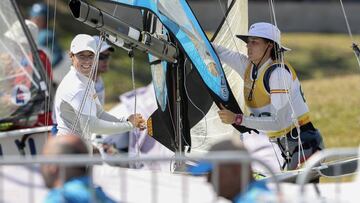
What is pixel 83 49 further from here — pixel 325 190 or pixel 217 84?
pixel 325 190

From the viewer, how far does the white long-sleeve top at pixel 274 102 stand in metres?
6.88

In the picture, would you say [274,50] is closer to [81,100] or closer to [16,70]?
[81,100]

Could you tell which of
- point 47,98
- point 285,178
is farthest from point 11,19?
point 285,178

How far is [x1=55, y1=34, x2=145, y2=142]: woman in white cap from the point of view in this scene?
675cm

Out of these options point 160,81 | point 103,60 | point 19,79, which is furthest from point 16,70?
point 160,81

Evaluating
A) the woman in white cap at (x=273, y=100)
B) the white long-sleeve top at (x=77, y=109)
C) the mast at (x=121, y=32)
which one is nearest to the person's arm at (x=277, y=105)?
the woman in white cap at (x=273, y=100)

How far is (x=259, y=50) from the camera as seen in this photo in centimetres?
707

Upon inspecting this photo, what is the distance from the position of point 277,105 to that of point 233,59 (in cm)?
62

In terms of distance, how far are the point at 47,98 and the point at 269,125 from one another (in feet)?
9.87

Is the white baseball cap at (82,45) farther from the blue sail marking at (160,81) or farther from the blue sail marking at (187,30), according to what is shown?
the blue sail marking at (160,81)

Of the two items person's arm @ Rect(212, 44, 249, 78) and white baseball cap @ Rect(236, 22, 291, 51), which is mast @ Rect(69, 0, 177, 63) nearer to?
person's arm @ Rect(212, 44, 249, 78)

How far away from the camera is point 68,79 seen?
685 centimetres

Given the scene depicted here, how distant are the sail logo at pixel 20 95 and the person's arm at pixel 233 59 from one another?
2.57m

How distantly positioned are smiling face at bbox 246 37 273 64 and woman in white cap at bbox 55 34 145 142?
1.00m
